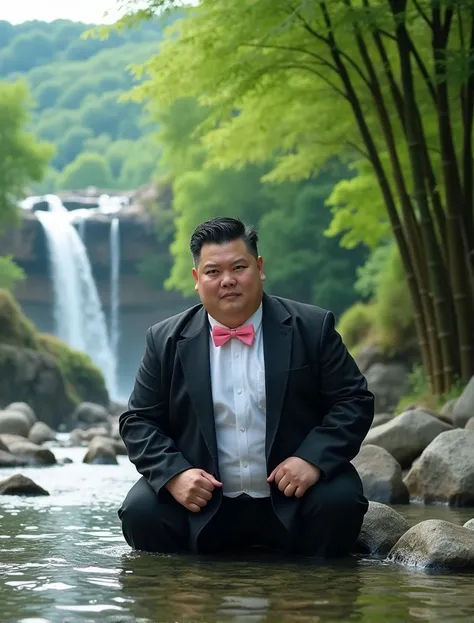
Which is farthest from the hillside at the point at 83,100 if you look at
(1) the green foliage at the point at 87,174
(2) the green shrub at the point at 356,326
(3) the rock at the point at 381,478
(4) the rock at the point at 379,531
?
(4) the rock at the point at 379,531

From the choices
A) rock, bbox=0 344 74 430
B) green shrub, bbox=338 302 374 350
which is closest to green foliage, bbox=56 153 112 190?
rock, bbox=0 344 74 430

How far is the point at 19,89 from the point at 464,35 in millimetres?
24720

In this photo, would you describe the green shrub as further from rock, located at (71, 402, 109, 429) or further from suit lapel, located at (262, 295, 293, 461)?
suit lapel, located at (262, 295, 293, 461)

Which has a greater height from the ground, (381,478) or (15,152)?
(15,152)

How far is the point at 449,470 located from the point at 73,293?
3619 centimetres

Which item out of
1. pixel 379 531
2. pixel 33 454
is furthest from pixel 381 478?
pixel 33 454

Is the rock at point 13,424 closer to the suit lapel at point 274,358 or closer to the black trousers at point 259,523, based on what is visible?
the black trousers at point 259,523

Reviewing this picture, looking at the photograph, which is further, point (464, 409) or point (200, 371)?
point (464, 409)

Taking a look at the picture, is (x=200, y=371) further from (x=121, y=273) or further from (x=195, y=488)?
(x=121, y=273)

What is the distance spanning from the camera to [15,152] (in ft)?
114

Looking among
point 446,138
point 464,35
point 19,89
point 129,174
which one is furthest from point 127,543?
point 129,174

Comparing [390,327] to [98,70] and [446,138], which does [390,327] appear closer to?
[446,138]

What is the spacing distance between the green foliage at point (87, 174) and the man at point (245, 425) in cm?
8625

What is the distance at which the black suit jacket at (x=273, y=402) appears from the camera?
4.61 meters
